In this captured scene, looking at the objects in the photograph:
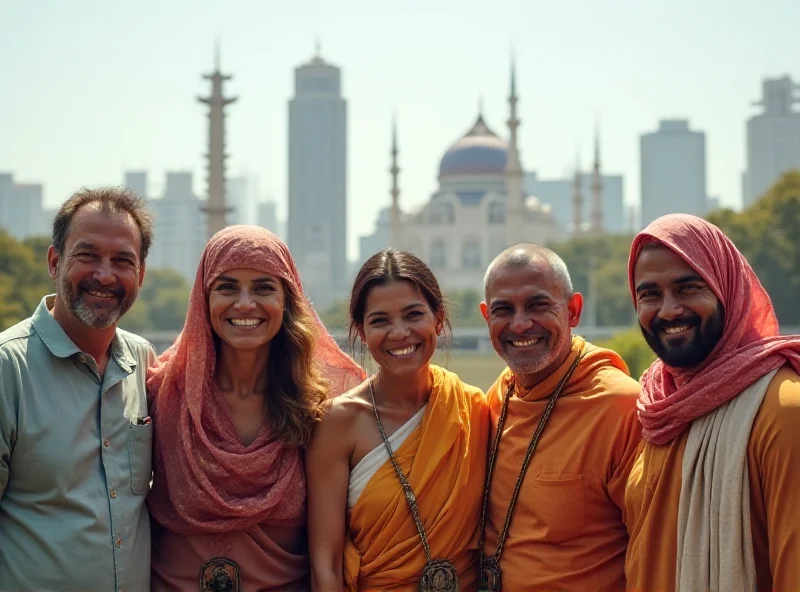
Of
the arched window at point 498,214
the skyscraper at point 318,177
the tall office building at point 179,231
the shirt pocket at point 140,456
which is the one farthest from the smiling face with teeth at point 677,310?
the tall office building at point 179,231

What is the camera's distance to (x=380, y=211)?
111m

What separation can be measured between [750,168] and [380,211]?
35665 mm

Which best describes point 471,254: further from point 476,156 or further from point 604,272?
point 604,272

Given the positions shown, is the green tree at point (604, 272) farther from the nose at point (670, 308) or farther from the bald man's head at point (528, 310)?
the nose at point (670, 308)

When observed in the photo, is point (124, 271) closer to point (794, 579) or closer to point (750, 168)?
point (794, 579)

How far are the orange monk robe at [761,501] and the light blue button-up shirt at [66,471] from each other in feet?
5.26

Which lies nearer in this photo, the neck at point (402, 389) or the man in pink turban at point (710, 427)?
the man in pink turban at point (710, 427)

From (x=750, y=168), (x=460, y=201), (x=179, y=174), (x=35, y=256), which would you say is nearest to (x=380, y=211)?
(x=179, y=174)

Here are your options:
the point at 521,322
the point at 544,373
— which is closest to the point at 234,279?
the point at 521,322

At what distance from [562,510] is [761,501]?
0.69 m

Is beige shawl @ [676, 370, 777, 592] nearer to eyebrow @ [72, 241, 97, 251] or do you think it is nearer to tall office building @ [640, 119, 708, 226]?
eyebrow @ [72, 241, 97, 251]

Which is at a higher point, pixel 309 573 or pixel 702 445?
pixel 702 445

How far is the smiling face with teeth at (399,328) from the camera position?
372cm

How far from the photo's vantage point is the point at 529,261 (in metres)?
3.75
